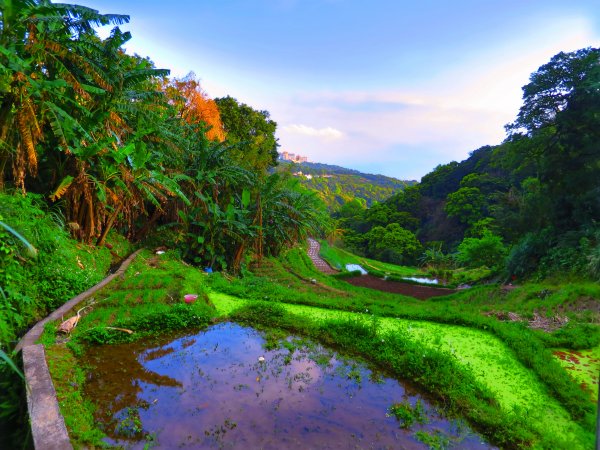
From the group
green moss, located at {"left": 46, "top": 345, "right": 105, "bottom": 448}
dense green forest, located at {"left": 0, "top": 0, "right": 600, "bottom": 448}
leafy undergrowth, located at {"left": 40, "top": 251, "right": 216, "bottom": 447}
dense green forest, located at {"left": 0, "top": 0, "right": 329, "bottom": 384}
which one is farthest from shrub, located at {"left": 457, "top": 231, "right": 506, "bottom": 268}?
green moss, located at {"left": 46, "top": 345, "right": 105, "bottom": 448}

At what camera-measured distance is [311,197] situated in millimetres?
16188

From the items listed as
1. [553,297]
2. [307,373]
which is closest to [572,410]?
[307,373]

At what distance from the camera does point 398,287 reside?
18.4 m

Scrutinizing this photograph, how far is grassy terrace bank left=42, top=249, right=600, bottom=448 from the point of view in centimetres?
354

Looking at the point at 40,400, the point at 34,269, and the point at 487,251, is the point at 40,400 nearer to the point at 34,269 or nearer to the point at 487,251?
the point at 34,269

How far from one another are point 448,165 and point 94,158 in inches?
1963

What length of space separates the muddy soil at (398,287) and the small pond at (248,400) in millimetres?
12838

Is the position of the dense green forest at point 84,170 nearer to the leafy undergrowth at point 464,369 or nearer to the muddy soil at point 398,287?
the leafy undergrowth at point 464,369

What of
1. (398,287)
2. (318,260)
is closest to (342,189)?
(318,260)

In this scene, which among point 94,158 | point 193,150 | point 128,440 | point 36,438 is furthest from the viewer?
point 193,150

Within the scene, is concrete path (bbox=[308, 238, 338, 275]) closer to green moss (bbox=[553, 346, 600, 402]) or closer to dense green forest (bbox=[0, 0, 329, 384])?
dense green forest (bbox=[0, 0, 329, 384])

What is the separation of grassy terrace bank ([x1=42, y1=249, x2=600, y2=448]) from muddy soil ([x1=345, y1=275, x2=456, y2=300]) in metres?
8.87

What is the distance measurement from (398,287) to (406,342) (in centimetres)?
1391

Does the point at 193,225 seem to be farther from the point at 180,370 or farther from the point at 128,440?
the point at 128,440
